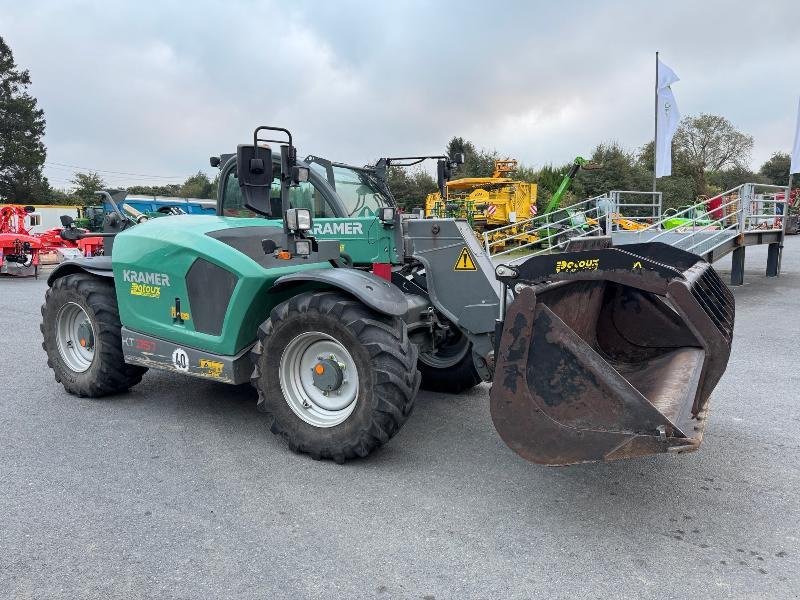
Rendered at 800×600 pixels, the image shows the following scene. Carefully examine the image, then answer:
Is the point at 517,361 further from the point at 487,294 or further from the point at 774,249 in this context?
the point at 774,249

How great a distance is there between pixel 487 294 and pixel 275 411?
5.67 feet

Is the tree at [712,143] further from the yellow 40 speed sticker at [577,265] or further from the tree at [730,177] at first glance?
the yellow 40 speed sticker at [577,265]

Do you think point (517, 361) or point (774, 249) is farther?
point (774, 249)

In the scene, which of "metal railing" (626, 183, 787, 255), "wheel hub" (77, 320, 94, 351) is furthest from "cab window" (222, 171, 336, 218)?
"metal railing" (626, 183, 787, 255)

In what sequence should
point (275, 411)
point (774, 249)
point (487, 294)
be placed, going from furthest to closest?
point (774, 249)
point (487, 294)
point (275, 411)

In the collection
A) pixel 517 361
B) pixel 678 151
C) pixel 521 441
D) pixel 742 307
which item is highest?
pixel 678 151

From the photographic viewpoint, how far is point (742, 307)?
1022cm

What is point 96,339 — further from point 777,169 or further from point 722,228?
point 777,169

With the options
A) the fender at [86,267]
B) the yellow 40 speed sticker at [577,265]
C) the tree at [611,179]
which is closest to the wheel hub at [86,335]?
the fender at [86,267]

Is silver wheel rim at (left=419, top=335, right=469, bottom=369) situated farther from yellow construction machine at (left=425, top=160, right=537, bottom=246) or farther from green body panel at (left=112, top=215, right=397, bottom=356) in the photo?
yellow construction machine at (left=425, top=160, right=537, bottom=246)

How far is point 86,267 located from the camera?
5.15 meters

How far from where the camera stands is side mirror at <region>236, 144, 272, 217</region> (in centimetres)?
371

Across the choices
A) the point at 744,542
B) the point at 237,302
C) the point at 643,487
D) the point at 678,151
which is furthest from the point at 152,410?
the point at 678,151

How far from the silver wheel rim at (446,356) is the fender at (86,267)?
2.69 meters
